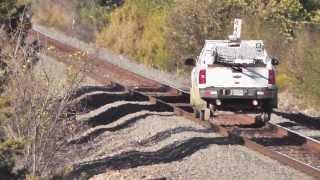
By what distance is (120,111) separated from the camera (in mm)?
19422

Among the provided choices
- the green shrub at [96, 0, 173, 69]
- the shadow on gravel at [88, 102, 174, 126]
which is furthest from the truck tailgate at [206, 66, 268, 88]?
the green shrub at [96, 0, 173, 69]

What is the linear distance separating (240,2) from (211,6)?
3.92 ft

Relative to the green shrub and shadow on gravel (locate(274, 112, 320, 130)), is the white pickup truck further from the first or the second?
the green shrub

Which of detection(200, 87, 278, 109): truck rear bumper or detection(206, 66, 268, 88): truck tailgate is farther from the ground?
detection(206, 66, 268, 88): truck tailgate

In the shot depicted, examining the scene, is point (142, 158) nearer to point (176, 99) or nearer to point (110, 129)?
point (110, 129)

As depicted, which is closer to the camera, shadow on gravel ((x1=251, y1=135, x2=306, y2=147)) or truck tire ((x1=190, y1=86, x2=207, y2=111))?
shadow on gravel ((x1=251, y1=135, x2=306, y2=147))

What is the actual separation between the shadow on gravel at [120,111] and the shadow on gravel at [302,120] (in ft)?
9.64

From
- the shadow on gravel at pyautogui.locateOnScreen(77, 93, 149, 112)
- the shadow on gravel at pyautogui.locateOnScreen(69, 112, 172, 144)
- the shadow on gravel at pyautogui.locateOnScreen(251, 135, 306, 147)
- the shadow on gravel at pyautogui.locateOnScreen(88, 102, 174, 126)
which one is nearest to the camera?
the shadow on gravel at pyautogui.locateOnScreen(251, 135, 306, 147)

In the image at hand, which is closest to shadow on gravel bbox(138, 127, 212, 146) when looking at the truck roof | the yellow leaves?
the truck roof

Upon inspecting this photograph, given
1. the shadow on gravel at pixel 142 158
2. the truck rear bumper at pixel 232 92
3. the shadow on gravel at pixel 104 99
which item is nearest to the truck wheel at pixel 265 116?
the truck rear bumper at pixel 232 92

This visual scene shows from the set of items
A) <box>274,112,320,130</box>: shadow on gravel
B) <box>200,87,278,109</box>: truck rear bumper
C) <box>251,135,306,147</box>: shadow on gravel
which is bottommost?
<box>274,112,320,130</box>: shadow on gravel

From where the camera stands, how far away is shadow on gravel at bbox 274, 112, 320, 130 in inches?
734

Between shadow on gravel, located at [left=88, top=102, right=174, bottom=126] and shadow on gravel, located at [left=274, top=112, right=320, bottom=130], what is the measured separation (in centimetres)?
294

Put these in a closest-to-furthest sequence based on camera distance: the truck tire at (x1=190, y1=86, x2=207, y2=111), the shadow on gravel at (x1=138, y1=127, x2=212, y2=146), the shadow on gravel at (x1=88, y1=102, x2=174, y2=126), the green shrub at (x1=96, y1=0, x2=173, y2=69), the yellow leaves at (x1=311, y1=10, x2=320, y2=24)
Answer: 1. the shadow on gravel at (x1=138, y1=127, x2=212, y2=146)
2. the truck tire at (x1=190, y1=86, x2=207, y2=111)
3. the shadow on gravel at (x1=88, y1=102, x2=174, y2=126)
4. the yellow leaves at (x1=311, y1=10, x2=320, y2=24)
5. the green shrub at (x1=96, y1=0, x2=173, y2=69)
